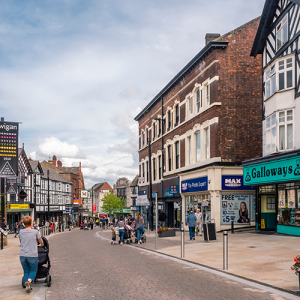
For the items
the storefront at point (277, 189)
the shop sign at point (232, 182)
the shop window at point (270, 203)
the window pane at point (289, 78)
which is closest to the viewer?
the storefront at point (277, 189)

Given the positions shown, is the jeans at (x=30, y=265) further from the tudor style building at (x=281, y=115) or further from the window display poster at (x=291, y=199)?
the window display poster at (x=291, y=199)

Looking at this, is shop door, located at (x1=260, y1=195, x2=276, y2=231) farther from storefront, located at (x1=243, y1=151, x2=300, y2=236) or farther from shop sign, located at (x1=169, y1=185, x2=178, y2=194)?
shop sign, located at (x1=169, y1=185, x2=178, y2=194)

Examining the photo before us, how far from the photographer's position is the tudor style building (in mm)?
19172

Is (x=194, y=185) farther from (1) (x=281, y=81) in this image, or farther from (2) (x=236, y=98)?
(1) (x=281, y=81)

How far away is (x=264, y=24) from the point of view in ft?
74.9

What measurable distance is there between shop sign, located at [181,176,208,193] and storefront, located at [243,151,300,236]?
3834 millimetres

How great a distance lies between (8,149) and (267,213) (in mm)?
15061

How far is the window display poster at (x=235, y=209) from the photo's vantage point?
25.7 metres

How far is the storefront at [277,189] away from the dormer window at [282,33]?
20.2ft

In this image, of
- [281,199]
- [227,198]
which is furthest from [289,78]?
[227,198]

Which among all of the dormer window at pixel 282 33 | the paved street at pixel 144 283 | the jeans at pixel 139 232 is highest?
the dormer window at pixel 282 33

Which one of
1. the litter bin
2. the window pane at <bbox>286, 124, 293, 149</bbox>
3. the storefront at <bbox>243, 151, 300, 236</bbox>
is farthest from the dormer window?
the litter bin

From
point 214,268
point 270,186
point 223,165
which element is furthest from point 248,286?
point 223,165

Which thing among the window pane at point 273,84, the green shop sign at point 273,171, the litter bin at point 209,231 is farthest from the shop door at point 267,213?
the window pane at point 273,84
